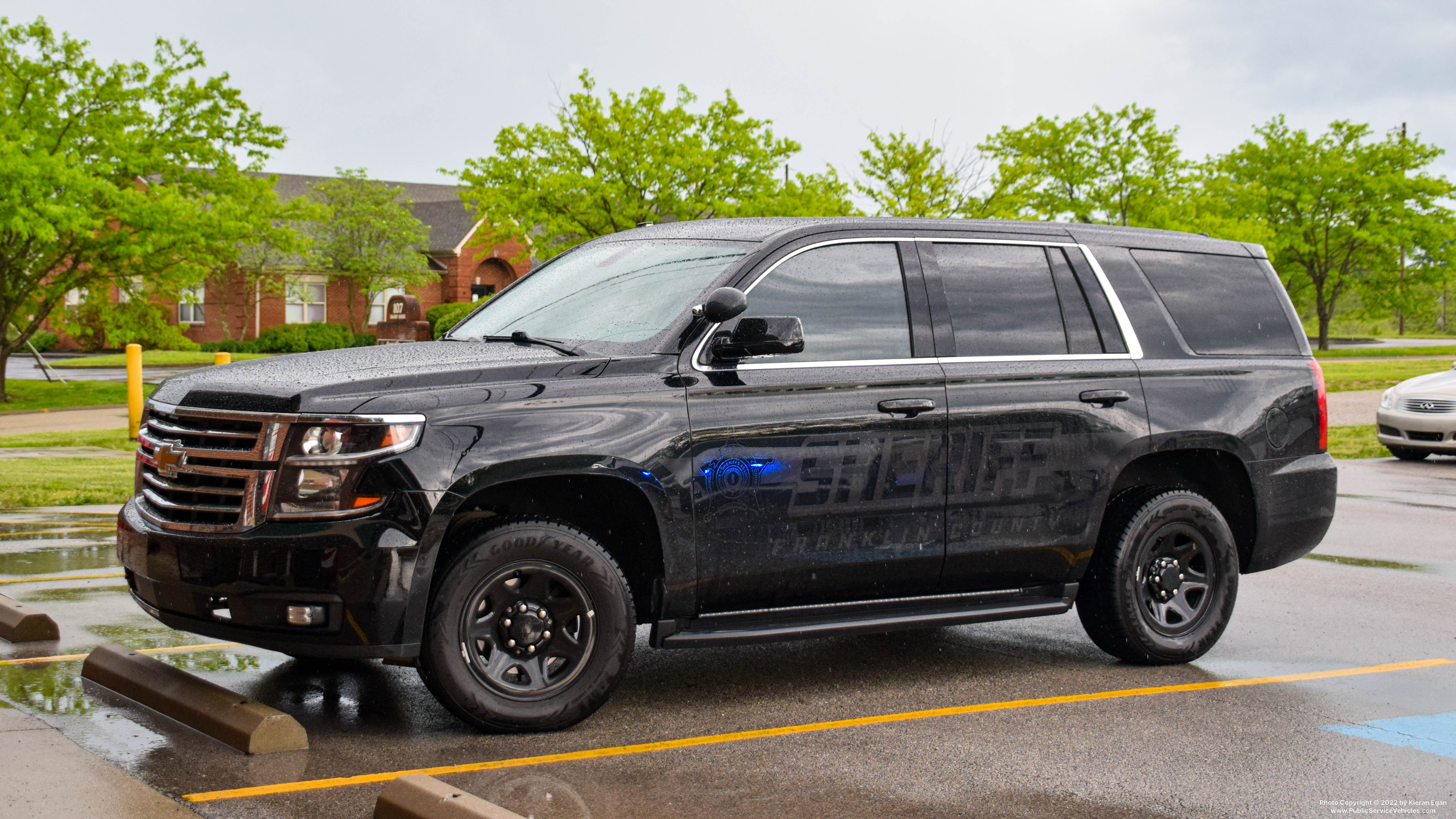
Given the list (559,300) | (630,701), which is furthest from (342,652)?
(559,300)

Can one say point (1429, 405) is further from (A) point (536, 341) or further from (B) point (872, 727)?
(A) point (536, 341)

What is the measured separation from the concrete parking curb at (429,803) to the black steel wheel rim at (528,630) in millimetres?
883

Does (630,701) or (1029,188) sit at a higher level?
(1029,188)

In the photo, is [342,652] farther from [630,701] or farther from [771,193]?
[771,193]

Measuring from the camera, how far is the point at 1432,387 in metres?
17.3

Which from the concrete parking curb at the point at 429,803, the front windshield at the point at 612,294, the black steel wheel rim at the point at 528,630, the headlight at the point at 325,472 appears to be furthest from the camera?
the front windshield at the point at 612,294

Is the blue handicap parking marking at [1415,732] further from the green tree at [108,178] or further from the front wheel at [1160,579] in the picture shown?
the green tree at [108,178]

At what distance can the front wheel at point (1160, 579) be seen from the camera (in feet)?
21.3

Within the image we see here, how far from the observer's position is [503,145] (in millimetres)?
28781

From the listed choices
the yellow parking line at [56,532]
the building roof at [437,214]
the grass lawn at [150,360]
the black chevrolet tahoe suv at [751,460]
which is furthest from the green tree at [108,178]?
the building roof at [437,214]

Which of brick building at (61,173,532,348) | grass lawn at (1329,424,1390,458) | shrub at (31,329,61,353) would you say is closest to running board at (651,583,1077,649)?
grass lawn at (1329,424,1390,458)

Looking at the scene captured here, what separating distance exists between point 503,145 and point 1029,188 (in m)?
11.8

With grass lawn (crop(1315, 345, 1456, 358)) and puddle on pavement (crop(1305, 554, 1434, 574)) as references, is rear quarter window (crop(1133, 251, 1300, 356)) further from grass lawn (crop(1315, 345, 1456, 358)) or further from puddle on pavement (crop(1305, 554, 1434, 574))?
grass lawn (crop(1315, 345, 1456, 358))

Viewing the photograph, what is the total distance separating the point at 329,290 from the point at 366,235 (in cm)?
599
